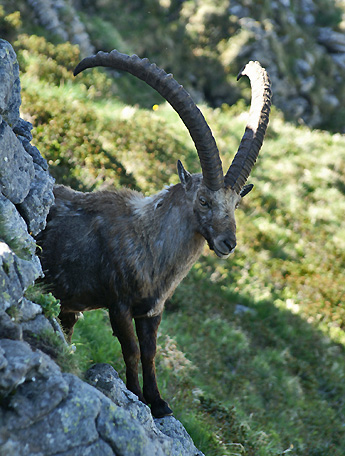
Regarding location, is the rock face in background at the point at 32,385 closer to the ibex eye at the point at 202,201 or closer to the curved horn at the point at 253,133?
the ibex eye at the point at 202,201

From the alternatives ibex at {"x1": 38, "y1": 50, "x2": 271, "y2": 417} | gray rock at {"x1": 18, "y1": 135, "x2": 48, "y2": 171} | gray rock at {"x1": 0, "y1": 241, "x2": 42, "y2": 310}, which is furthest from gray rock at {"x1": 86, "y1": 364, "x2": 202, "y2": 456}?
gray rock at {"x1": 18, "y1": 135, "x2": 48, "y2": 171}

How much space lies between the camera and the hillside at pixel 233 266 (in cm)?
957

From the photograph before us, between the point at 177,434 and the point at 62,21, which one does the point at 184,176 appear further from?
the point at 62,21

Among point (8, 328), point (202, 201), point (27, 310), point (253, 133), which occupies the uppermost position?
point (253, 133)

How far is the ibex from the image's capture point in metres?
6.54

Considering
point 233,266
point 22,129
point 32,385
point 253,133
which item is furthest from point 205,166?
point 233,266

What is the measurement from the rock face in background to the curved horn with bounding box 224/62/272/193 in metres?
2.77

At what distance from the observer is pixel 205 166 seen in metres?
6.61

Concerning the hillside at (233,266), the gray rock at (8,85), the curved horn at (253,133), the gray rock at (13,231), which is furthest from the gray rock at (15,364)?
the curved horn at (253,133)

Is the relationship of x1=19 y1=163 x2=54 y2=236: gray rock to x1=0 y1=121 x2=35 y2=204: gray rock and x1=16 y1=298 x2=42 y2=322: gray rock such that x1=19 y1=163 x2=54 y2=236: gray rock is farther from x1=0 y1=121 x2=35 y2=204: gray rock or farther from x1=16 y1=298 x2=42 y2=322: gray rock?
x1=16 y1=298 x2=42 y2=322: gray rock

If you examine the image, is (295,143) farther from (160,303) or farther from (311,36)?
(160,303)

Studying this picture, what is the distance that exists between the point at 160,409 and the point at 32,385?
324 cm

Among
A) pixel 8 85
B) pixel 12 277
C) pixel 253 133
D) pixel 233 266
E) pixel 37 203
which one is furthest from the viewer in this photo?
pixel 233 266

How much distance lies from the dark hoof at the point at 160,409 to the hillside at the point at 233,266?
0.88 metres
